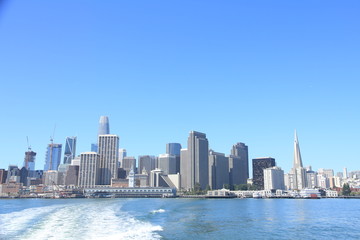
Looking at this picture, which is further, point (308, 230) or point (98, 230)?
point (308, 230)

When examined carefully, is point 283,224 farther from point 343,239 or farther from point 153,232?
point 153,232

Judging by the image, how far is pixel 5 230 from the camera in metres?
44.6

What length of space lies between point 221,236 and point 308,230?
14995 millimetres

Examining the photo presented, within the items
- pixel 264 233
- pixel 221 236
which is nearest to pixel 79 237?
pixel 221 236

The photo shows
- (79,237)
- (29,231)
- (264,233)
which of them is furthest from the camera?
(264,233)

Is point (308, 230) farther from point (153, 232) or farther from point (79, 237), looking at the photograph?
point (79, 237)

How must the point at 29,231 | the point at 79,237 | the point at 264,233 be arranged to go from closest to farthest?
the point at 79,237 < the point at 29,231 < the point at 264,233

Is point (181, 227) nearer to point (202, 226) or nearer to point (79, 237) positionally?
point (202, 226)


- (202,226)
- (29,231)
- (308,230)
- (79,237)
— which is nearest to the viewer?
(79,237)

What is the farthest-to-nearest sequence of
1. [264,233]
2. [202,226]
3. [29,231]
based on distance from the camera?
[202,226]
[264,233]
[29,231]

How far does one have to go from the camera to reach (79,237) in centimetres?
4000

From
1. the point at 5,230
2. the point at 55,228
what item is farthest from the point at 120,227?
the point at 5,230

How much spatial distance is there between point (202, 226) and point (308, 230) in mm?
15961

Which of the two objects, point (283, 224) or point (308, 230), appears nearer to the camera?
point (308, 230)
